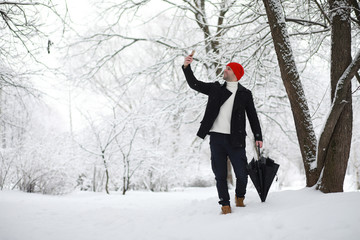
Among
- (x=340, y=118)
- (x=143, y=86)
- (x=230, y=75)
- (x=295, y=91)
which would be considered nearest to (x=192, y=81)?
(x=230, y=75)

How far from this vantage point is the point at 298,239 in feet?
5.72

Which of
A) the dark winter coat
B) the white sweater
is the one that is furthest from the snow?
the white sweater

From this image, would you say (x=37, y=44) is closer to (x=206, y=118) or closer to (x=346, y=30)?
(x=206, y=118)

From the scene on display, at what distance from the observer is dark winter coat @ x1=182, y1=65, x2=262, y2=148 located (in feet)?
8.93

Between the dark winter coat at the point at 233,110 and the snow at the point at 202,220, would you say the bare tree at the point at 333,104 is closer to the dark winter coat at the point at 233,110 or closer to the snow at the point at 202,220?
the snow at the point at 202,220

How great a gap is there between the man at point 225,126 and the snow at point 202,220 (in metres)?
0.36

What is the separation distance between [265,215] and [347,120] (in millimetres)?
1396

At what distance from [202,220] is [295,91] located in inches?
70.4

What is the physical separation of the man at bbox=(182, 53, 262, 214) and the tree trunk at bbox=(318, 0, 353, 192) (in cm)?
77

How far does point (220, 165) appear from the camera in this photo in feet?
9.05

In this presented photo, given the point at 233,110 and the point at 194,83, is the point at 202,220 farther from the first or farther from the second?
the point at 194,83

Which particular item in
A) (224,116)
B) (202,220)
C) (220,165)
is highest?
(224,116)

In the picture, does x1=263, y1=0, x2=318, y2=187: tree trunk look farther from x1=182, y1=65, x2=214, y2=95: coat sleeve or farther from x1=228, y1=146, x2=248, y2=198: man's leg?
x1=182, y1=65, x2=214, y2=95: coat sleeve

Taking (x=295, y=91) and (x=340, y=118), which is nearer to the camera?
(x=340, y=118)
